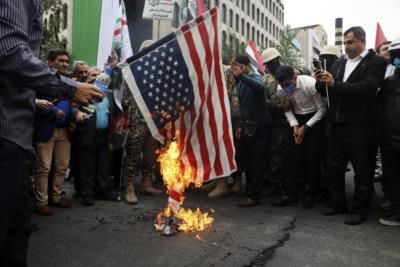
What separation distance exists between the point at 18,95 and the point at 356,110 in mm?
3926

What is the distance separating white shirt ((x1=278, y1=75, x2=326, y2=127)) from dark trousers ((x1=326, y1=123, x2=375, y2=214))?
443 millimetres

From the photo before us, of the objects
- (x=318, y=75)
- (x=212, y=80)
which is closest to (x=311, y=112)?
(x=318, y=75)

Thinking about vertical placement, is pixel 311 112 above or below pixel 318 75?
below

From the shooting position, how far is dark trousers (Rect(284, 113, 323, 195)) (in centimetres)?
533

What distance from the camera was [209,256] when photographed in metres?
3.41

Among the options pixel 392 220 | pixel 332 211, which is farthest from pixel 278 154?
pixel 392 220

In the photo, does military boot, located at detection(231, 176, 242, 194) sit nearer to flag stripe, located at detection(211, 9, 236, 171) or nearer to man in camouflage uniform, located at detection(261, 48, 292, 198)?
man in camouflage uniform, located at detection(261, 48, 292, 198)

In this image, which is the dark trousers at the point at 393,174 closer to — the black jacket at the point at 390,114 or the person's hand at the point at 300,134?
the black jacket at the point at 390,114

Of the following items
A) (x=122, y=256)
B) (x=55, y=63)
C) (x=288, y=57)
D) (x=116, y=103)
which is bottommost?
(x=122, y=256)

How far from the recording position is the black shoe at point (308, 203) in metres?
5.30

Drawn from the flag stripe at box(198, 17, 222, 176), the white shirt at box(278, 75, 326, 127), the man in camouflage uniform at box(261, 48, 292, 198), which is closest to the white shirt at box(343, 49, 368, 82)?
the white shirt at box(278, 75, 326, 127)

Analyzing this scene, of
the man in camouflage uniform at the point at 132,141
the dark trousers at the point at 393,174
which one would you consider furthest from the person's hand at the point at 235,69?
the dark trousers at the point at 393,174

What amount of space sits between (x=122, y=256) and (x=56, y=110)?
2045 mm

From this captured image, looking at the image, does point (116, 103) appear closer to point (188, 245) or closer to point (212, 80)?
point (212, 80)
